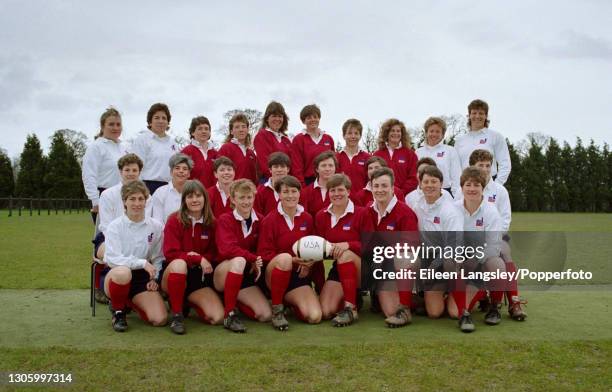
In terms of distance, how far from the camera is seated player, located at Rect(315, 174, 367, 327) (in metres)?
5.36

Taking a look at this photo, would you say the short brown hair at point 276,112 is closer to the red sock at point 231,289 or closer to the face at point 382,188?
the face at point 382,188

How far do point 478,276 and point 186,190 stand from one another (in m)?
3.15

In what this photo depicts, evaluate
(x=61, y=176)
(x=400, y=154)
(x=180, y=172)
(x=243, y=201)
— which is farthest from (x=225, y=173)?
(x=61, y=176)

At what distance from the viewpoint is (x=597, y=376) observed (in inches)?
147

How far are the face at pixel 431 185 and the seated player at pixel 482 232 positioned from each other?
0.26 meters

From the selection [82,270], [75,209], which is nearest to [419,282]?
[82,270]

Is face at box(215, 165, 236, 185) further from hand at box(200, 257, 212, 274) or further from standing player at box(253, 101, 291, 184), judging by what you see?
hand at box(200, 257, 212, 274)

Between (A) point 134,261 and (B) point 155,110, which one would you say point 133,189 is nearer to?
(A) point 134,261

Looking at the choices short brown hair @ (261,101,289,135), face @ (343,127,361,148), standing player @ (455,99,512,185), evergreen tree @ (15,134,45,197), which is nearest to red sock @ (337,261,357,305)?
face @ (343,127,361,148)

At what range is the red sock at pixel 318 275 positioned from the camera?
5.88m

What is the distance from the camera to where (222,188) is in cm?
620

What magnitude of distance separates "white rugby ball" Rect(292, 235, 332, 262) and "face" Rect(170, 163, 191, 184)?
5.28 feet

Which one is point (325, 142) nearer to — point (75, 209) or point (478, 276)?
point (478, 276)

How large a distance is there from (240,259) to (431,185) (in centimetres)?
216
